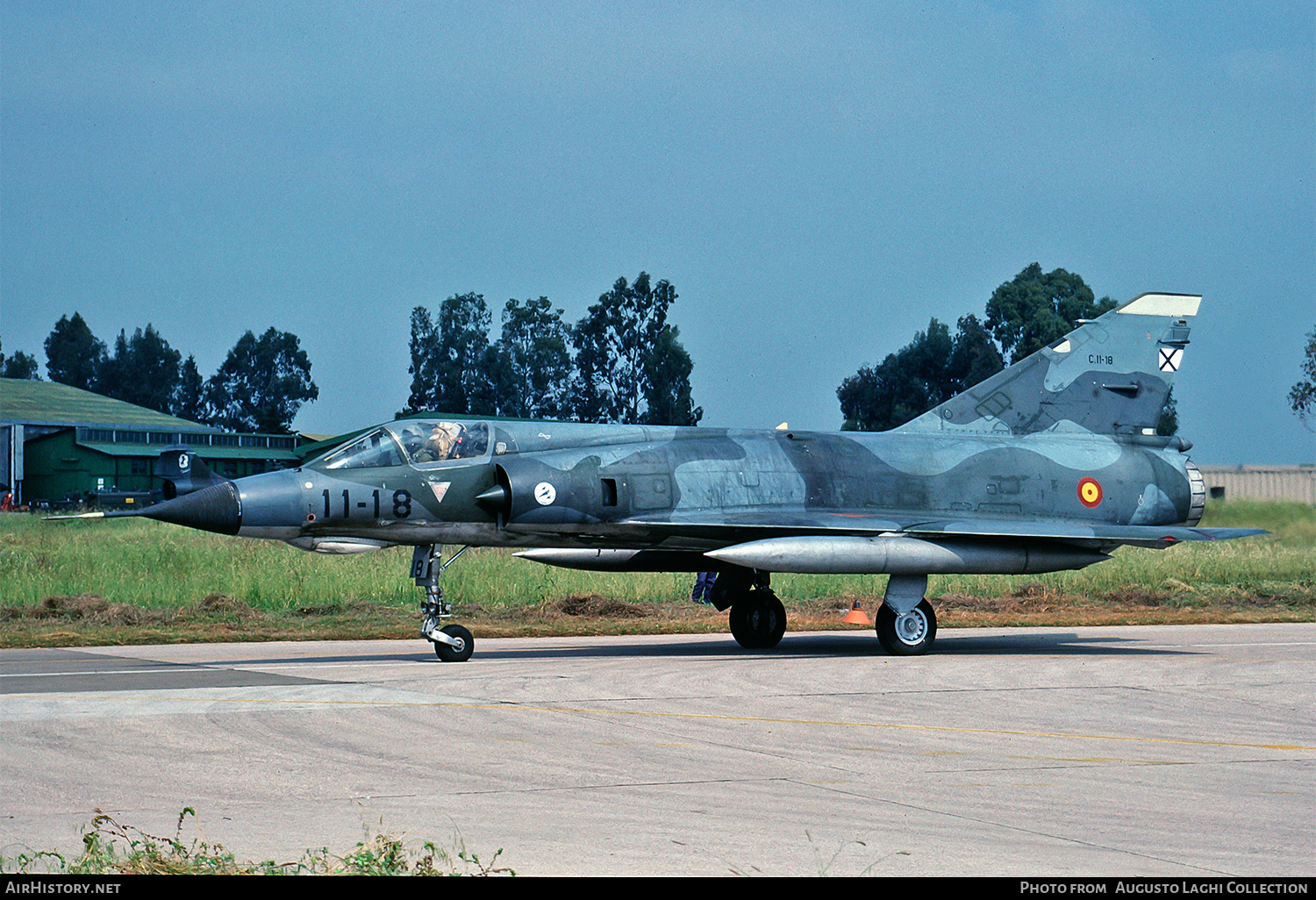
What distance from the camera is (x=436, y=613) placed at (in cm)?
1523

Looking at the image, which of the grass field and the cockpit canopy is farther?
the grass field

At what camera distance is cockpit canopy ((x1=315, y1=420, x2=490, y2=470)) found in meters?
15.4

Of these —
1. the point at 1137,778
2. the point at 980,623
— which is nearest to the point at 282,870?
the point at 1137,778

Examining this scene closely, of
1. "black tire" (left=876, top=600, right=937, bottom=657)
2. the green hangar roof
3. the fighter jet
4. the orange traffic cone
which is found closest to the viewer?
the fighter jet

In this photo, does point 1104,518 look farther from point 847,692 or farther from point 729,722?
point 729,722

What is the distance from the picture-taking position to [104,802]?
7.57 metres

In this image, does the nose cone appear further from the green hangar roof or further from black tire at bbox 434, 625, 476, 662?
the green hangar roof

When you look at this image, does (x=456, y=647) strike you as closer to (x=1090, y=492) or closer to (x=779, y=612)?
(x=779, y=612)

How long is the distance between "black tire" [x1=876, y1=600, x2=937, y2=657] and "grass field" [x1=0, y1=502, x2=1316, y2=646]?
4913 millimetres

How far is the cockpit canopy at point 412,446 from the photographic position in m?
15.4

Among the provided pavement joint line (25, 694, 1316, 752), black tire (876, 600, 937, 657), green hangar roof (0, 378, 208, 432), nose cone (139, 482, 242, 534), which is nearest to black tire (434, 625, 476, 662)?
nose cone (139, 482, 242, 534)

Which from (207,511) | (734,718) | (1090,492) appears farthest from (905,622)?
(207,511)

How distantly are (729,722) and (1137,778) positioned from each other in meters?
3.34

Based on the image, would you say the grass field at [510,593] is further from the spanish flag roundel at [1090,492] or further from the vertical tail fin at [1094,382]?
the vertical tail fin at [1094,382]
